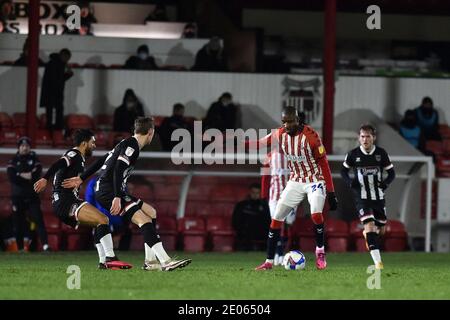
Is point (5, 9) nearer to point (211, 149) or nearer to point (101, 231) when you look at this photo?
point (211, 149)

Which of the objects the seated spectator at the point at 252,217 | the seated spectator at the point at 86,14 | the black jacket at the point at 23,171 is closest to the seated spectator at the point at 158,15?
the seated spectator at the point at 86,14

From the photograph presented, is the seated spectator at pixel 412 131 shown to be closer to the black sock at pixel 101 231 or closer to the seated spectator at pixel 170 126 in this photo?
the seated spectator at pixel 170 126

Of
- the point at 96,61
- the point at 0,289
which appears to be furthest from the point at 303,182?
the point at 96,61

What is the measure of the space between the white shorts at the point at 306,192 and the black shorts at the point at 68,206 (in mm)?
2379

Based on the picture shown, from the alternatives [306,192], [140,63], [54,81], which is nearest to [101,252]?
[306,192]

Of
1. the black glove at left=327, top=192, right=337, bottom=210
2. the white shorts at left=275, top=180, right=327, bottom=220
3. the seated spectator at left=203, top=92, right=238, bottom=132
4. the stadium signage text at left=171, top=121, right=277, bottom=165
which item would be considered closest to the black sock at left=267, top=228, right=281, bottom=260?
the white shorts at left=275, top=180, right=327, bottom=220

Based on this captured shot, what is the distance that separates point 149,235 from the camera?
42.8 feet

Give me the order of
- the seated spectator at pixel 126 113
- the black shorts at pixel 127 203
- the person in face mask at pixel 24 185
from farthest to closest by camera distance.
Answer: the seated spectator at pixel 126 113
the person in face mask at pixel 24 185
the black shorts at pixel 127 203

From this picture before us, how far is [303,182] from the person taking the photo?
47.2ft

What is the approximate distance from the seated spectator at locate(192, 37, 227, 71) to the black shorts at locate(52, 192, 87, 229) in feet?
32.9

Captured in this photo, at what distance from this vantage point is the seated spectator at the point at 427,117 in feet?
75.8

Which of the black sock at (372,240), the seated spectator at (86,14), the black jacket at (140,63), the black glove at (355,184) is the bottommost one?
the black sock at (372,240)

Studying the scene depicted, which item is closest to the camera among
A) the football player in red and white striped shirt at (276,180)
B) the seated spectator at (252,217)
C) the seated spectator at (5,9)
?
the football player in red and white striped shirt at (276,180)
